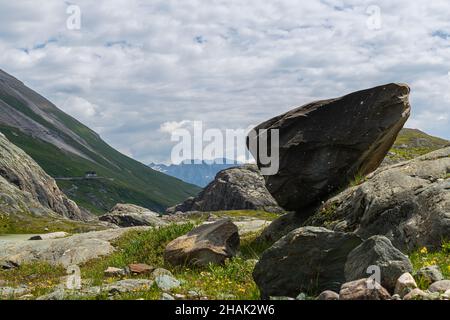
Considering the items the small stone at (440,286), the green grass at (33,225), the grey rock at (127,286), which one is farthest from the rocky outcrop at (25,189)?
the small stone at (440,286)

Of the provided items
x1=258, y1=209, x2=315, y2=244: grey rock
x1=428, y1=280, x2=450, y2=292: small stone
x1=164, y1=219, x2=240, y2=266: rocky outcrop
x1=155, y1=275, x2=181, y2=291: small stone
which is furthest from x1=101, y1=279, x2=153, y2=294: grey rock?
x1=258, y1=209, x2=315, y2=244: grey rock

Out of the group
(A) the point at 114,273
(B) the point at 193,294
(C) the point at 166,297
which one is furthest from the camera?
(A) the point at 114,273

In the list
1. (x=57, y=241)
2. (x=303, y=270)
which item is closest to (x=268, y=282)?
(x=303, y=270)

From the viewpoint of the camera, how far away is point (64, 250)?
3359 cm

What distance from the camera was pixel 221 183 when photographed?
14000 cm

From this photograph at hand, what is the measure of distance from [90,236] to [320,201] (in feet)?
58.9

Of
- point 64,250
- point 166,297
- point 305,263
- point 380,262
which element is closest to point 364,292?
point 380,262

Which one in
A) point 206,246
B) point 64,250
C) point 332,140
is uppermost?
point 332,140

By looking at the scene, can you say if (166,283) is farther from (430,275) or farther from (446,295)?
(446,295)

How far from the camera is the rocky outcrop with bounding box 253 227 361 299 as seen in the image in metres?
12.6

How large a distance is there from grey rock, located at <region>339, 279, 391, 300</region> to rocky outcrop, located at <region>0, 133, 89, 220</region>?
320 feet

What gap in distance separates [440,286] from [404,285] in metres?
0.83

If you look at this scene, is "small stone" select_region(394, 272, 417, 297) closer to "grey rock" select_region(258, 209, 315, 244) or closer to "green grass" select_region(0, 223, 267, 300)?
"green grass" select_region(0, 223, 267, 300)
